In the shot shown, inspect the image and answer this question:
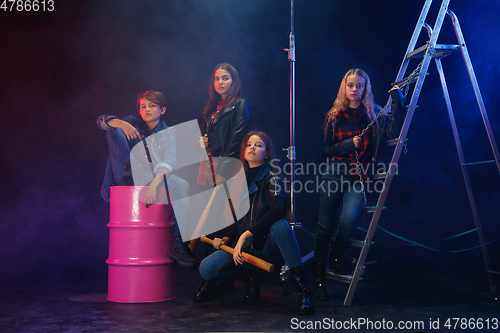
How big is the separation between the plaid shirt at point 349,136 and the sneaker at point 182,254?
1117 mm

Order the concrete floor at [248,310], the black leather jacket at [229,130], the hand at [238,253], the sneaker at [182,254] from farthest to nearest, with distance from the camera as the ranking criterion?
the black leather jacket at [229,130]
the sneaker at [182,254]
the hand at [238,253]
the concrete floor at [248,310]

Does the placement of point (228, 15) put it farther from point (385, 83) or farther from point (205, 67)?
point (385, 83)

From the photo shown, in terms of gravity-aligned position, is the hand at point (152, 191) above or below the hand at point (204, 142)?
below

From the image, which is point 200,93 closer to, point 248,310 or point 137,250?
point 137,250

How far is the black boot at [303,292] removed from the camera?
83.9 inches

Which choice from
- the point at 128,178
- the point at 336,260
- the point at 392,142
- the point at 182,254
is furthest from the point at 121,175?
the point at 392,142

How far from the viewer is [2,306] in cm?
241

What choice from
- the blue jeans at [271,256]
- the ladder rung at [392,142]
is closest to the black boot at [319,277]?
the blue jeans at [271,256]

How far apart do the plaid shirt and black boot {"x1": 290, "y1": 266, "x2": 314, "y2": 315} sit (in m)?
0.76

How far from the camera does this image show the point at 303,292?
2.18 metres

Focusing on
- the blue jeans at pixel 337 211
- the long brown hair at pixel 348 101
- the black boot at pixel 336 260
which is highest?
the long brown hair at pixel 348 101

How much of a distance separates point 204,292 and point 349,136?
138cm

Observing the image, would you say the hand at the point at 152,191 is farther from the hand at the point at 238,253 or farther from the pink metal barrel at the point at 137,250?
the hand at the point at 238,253

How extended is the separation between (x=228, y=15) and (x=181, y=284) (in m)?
2.72
